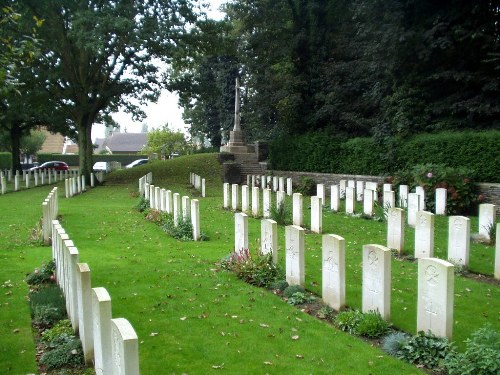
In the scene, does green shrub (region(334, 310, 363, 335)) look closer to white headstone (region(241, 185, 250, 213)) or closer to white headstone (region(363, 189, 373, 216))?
white headstone (region(363, 189, 373, 216))

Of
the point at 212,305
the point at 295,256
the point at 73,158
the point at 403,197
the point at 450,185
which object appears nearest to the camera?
the point at 212,305

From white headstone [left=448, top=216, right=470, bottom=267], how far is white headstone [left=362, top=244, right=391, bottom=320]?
10.8 ft

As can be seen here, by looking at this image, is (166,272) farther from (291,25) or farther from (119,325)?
(291,25)

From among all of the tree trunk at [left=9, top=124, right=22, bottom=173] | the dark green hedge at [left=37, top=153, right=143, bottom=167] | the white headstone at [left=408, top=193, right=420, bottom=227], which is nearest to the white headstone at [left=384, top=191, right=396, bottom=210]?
the white headstone at [left=408, top=193, right=420, bottom=227]

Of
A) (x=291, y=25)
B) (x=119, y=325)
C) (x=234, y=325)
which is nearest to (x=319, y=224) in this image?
(x=234, y=325)

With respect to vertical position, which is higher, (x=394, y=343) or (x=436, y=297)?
(x=436, y=297)

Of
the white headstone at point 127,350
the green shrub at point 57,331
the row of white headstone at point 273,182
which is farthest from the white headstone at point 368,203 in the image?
the white headstone at point 127,350

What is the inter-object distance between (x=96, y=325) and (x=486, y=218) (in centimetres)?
927

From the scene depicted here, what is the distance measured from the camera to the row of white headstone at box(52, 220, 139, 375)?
3.66 m

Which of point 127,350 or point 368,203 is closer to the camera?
point 127,350

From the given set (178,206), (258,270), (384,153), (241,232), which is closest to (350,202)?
(178,206)

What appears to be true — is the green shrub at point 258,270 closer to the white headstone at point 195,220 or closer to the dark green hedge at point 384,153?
the white headstone at point 195,220

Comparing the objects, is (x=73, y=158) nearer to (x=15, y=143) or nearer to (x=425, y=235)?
(x=15, y=143)

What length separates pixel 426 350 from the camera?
18.1 ft
